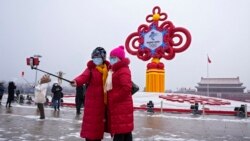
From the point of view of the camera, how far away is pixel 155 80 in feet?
78.0

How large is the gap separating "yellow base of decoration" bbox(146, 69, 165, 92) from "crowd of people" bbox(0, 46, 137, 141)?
19793 millimetres

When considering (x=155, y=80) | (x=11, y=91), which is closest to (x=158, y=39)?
(x=155, y=80)

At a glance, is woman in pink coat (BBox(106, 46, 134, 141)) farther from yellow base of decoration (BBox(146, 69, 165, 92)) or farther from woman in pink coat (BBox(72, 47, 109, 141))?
yellow base of decoration (BBox(146, 69, 165, 92))

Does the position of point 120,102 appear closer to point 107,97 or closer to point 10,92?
point 107,97

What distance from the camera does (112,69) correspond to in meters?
3.83

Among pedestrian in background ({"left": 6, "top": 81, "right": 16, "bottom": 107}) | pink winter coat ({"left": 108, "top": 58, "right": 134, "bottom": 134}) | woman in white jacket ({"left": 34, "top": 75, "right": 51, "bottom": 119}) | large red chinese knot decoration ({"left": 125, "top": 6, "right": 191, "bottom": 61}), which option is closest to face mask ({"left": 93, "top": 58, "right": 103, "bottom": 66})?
pink winter coat ({"left": 108, "top": 58, "right": 134, "bottom": 134})

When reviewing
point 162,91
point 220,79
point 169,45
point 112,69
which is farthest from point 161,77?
point 220,79

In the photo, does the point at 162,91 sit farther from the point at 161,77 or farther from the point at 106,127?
the point at 106,127

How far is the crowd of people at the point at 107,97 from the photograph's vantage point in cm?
361

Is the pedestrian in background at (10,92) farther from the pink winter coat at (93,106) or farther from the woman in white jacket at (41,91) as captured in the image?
the pink winter coat at (93,106)

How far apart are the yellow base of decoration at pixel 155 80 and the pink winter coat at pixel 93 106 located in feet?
65.3

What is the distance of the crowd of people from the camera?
361cm

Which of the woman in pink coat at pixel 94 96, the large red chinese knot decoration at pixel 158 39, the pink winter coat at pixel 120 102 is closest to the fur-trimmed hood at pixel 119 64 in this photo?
the pink winter coat at pixel 120 102

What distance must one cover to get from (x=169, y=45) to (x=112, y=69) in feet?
65.7
